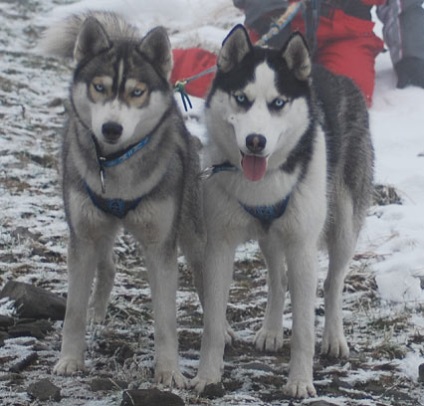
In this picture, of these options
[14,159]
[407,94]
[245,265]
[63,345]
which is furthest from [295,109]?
[407,94]

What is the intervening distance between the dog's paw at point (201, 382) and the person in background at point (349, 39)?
4.15 m

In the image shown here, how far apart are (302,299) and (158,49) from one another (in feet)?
4.25

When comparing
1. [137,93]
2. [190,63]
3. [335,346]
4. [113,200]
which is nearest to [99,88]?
[137,93]

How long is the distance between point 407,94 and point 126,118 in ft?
16.5

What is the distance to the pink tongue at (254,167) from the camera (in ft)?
11.3

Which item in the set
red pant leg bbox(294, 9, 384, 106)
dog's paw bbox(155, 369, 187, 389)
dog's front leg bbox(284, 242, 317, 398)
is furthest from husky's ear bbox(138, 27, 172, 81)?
red pant leg bbox(294, 9, 384, 106)

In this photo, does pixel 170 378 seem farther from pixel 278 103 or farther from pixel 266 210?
pixel 278 103

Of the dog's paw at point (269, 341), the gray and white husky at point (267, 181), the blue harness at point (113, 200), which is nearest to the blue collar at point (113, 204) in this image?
the blue harness at point (113, 200)

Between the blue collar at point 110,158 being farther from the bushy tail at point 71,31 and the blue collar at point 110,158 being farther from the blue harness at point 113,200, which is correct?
the bushy tail at point 71,31

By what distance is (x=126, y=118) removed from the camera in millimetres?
3420

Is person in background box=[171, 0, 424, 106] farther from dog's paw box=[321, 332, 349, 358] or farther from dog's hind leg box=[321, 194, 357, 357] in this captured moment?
dog's paw box=[321, 332, 349, 358]

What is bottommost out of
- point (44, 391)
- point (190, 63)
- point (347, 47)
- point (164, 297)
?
point (44, 391)

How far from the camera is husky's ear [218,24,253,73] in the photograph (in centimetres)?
355

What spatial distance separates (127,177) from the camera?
366 centimetres
